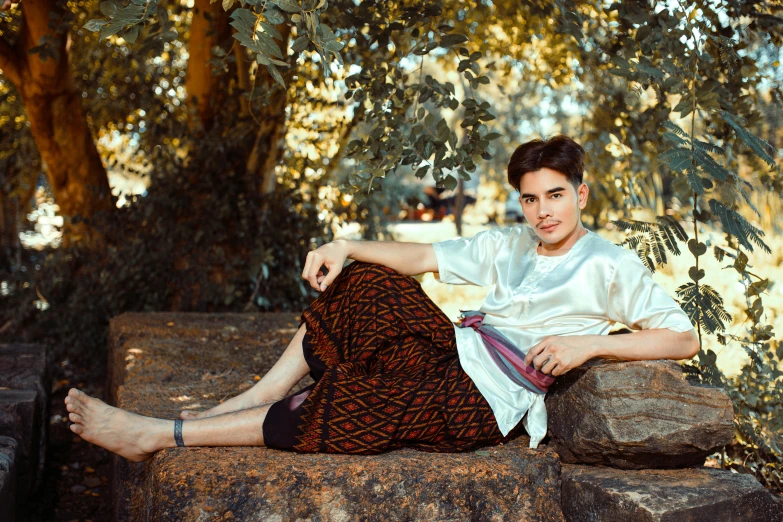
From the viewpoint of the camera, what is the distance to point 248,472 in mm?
2182

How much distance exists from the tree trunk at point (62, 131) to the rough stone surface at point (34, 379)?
1.57 meters

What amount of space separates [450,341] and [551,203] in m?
0.60

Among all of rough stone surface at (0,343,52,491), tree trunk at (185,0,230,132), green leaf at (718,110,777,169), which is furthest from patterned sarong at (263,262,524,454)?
tree trunk at (185,0,230,132)

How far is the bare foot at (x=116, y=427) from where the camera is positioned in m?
2.39

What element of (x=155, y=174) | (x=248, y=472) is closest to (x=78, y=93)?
(x=155, y=174)

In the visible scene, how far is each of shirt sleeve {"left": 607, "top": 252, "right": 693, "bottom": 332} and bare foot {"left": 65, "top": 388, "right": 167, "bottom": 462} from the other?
1.52 meters

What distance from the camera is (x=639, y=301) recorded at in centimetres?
243

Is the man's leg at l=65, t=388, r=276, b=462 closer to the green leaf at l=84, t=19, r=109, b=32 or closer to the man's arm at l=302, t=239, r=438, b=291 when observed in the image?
the man's arm at l=302, t=239, r=438, b=291

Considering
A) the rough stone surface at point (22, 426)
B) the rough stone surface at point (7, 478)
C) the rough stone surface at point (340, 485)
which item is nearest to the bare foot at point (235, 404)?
the rough stone surface at point (340, 485)

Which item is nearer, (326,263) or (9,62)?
(326,263)

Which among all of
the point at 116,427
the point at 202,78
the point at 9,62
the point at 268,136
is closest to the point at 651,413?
the point at 116,427

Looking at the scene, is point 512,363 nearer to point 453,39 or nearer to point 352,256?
point 352,256

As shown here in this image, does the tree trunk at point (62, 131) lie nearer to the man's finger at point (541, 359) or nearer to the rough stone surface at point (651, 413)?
the man's finger at point (541, 359)

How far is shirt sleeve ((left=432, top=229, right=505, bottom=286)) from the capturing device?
286cm
